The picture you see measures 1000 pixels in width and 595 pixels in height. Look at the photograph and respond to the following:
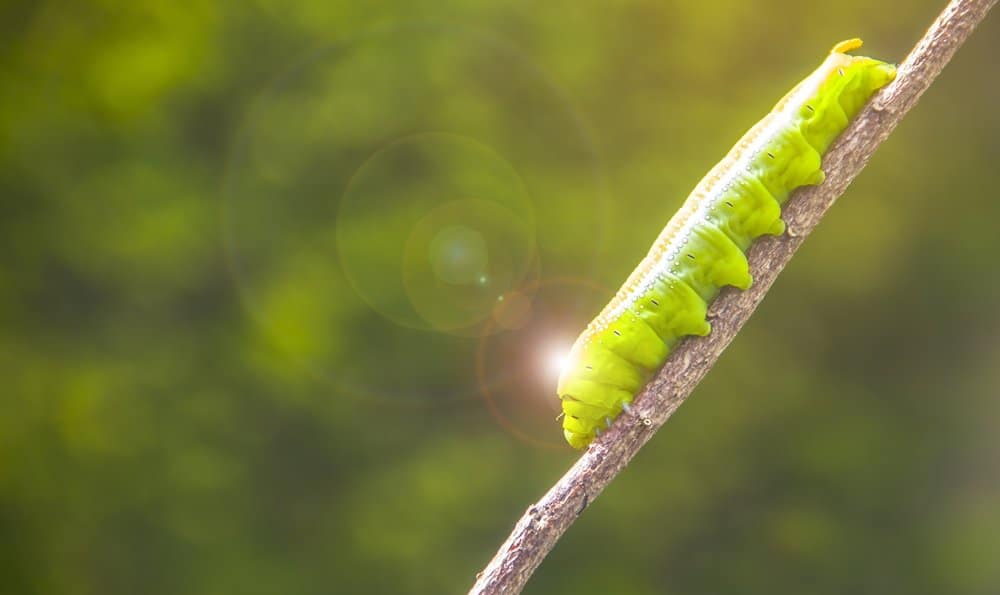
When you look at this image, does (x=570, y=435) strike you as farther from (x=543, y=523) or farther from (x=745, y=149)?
(x=745, y=149)

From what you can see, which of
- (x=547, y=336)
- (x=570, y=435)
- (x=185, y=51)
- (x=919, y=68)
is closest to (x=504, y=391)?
(x=547, y=336)

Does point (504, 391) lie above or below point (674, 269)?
A: above

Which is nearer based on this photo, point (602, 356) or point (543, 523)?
point (543, 523)
